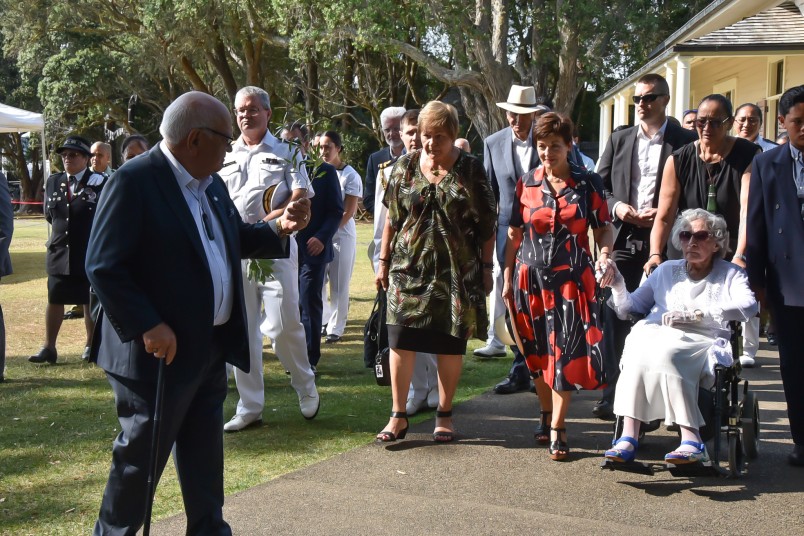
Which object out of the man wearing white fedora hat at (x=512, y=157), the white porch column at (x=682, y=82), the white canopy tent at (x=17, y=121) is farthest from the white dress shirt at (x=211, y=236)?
the white canopy tent at (x=17, y=121)

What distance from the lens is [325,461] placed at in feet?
18.7

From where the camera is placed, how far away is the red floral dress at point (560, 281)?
5.80m

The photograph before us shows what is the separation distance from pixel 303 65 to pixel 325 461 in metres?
33.2

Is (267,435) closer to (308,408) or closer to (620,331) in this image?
(308,408)

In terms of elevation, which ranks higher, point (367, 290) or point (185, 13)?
point (185, 13)

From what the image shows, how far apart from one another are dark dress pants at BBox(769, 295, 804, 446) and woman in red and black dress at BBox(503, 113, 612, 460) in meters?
1.13

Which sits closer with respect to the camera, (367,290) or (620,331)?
(620,331)

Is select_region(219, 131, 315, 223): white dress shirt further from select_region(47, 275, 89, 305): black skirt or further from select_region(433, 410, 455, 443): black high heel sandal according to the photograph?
select_region(47, 275, 89, 305): black skirt

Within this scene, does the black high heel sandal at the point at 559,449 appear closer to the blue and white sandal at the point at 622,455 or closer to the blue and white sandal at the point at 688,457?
the blue and white sandal at the point at 622,455

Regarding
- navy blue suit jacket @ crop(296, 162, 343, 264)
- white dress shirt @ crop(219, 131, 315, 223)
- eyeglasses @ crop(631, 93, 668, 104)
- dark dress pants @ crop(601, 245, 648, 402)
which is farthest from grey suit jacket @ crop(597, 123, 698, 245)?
navy blue suit jacket @ crop(296, 162, 343, 264)

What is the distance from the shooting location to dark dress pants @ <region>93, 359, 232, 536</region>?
12.3 feet

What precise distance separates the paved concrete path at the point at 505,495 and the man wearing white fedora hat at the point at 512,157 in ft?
4.15

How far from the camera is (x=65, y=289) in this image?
9227 mm

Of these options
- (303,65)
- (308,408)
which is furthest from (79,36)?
(308,408)
